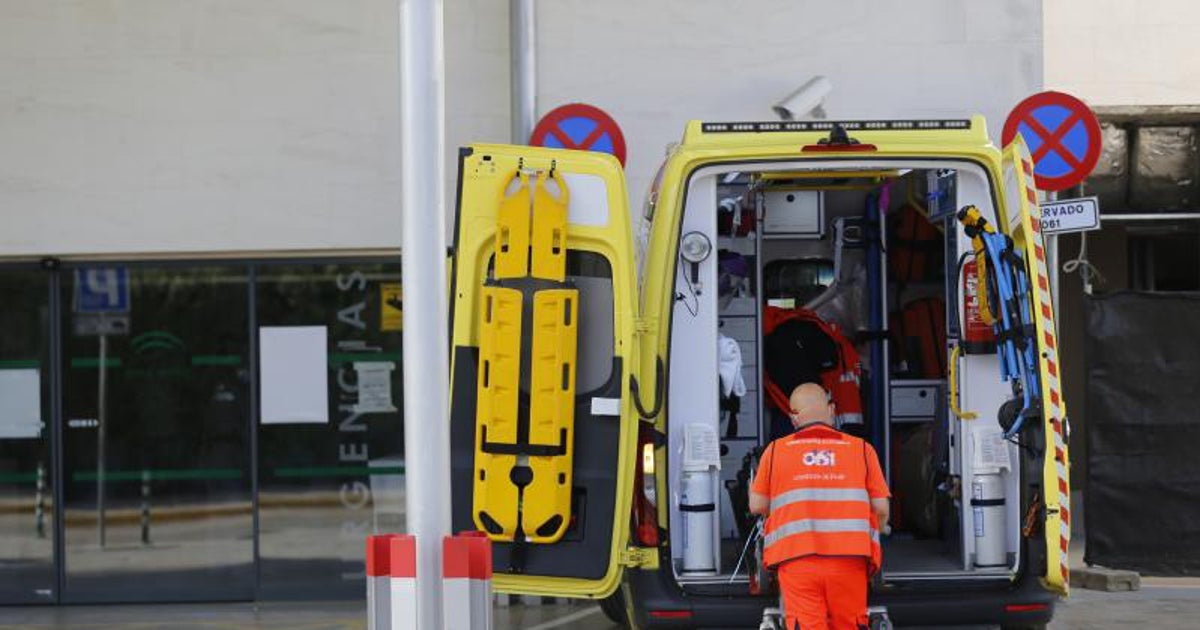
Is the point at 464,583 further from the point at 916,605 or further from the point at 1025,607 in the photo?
the point at 1025,607

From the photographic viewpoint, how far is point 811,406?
7.07 m

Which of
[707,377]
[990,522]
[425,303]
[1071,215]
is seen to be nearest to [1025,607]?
[990,522]

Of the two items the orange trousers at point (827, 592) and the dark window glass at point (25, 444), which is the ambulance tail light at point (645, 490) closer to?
the orange trousers at point (827, 592)

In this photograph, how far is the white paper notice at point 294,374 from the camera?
11688mm

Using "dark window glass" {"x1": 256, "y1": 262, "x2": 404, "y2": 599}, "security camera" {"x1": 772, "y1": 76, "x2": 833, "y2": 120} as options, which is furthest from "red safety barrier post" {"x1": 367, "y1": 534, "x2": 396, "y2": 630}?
"dark window glass" {"x1": 256, "y1": 262, "x2": 404, "y2": 599}

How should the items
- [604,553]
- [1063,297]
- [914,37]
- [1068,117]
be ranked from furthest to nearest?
[1063,297] < [914,37] < [1068,117] < [604,553]

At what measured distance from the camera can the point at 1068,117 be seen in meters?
10.2

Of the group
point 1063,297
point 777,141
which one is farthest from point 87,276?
point 1063,297

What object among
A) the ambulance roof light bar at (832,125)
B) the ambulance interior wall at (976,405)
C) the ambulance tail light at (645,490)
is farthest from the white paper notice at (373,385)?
the ambulance interior wall at (976,405)

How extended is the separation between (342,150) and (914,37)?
364 cm

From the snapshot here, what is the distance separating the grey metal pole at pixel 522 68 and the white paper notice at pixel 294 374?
1.91 m

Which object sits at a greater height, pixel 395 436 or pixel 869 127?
pixel 869 127

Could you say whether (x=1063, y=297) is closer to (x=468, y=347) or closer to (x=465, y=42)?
(x=465, y=42)

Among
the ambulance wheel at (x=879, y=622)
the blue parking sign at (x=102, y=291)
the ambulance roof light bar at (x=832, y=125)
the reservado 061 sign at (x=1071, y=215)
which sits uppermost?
the ambulance roof light bar at (x=832, y=125)
